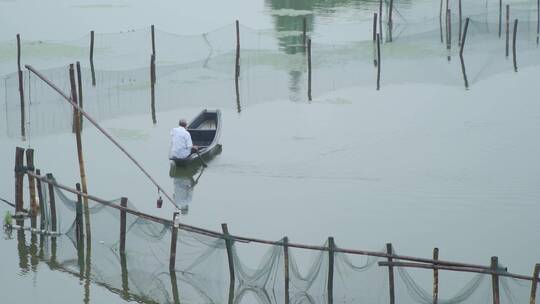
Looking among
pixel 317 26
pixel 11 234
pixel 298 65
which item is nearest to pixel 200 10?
pixel 317 26

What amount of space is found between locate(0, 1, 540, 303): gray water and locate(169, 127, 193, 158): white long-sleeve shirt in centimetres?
62

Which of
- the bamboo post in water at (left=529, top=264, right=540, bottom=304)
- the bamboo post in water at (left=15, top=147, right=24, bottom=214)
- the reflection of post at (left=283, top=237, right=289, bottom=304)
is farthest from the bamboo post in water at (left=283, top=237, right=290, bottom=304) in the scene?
the bamboo post in water at (left=15, top=147, right=24, bottom=214)

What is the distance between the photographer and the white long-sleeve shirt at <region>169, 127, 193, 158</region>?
19284 millimetres

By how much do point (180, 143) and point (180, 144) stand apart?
0.8 inches

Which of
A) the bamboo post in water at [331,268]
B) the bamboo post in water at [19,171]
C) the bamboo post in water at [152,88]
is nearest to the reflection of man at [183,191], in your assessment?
the bamboo post in water at [19,171]

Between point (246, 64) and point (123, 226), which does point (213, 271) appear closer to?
point (123, 226)

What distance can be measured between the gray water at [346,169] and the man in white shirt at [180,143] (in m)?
0.61

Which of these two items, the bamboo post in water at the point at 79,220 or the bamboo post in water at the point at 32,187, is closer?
the bamboo post in water at the point at 79,220

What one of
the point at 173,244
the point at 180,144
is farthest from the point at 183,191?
the point at 173,244

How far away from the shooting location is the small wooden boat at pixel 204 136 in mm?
19766

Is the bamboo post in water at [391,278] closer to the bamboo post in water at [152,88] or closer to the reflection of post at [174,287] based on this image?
the reflection of post at [174,287]

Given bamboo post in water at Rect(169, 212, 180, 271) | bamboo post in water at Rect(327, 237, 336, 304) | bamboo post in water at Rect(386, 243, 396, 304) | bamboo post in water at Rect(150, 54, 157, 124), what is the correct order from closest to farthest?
bamboo post in water at Rect(386, 243, 396, 304), bamboo post in water at Rect(327, 237, 336, 304), bamboo post in water at Rect(169, 212, 180, 271), bamboo post in water at Rect(150, 54, 157, 124)

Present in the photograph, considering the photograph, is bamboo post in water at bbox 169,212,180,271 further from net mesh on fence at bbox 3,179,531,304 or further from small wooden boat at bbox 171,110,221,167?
small wooden boat at bbox 171,110,221,167

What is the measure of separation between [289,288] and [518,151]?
1063 cm
